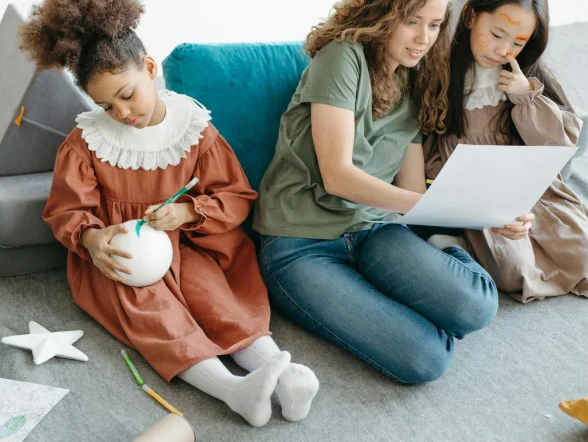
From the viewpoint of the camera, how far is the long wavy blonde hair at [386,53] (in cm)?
147

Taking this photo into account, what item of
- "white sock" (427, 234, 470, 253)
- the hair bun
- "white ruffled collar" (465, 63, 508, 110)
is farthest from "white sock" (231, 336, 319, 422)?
"white ruffled collar" (465, 63, 508, 110)

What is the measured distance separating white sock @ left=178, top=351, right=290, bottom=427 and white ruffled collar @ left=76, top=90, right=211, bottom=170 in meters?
0.44

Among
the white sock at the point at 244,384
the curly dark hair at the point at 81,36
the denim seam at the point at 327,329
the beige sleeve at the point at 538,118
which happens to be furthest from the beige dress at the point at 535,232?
the curly dark hair at the point at 81,36

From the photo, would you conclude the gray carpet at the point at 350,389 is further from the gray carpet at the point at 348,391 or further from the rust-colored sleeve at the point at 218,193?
the rust-colored sleeve at the point at 218,193

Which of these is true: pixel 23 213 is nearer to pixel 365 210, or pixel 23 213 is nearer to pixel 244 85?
pixel 244 85

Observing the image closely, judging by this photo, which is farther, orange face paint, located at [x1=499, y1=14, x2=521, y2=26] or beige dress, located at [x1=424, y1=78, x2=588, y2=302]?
beige dress, located at [x1=424, y1=78, x2=588, y2=302]

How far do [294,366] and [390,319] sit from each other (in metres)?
0.27

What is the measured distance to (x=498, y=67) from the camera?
1.72m

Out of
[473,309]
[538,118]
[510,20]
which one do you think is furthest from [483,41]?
[473,309]

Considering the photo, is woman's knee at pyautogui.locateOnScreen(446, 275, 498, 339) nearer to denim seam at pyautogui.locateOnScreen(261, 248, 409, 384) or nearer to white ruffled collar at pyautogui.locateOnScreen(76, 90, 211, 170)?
denim seam at pyautogui.locateOnScreen(261, 248, 409, 384)

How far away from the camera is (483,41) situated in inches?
64.2

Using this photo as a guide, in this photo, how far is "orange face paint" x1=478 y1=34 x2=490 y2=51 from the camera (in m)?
1.63

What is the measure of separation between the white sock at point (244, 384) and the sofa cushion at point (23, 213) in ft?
1.71

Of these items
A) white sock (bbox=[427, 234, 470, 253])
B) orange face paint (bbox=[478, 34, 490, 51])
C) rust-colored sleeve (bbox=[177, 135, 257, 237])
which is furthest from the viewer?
white sock (bbox=[427, 234, 470, 253])
